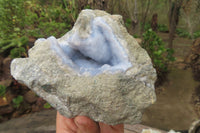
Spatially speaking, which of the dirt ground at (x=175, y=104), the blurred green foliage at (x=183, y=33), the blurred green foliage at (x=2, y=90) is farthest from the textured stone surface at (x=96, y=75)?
the blurred green foliage at (x=183, y=33)

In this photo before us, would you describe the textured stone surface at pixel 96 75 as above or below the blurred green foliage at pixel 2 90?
above

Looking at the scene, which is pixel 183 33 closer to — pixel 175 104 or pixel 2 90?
pixel 175 104

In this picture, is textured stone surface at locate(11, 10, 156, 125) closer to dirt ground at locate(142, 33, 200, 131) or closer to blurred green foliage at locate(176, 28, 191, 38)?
dirt ground at locate(142, 33, 200, 131)

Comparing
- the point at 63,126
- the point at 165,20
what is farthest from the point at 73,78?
the point at 165,20

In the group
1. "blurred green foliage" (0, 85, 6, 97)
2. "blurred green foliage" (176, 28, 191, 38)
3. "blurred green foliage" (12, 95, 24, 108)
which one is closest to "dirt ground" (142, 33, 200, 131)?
"blurred green foliage" (12, 95, 24, 108)

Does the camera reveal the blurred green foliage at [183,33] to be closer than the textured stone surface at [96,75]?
No

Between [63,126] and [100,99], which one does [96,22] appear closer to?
[100,99]

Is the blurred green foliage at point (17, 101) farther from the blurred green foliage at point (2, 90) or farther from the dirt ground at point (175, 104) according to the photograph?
the dirt ground at point (175, 104)
